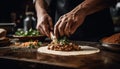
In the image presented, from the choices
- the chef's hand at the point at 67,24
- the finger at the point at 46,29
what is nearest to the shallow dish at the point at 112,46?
the chef's hand at the point at 67,24

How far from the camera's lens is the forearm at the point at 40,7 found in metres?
2.82

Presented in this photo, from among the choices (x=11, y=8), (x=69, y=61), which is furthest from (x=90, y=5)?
(x=11, y=8)

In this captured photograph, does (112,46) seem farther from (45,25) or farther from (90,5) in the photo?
(45,25)

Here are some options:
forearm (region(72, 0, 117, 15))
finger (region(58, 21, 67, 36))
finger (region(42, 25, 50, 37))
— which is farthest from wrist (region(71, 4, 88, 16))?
finger (region(42, 25, 50, 37))

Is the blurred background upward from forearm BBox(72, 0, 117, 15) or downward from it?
upward

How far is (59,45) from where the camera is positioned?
2.07 meters

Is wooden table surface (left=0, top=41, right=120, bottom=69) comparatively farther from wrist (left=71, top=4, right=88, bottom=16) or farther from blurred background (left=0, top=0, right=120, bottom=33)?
blurred background (left=0, top=0, right=120, bottom=33)

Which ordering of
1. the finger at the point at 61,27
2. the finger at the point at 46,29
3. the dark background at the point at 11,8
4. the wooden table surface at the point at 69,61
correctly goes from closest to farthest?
1. the wooden table surface at the point at 69,61
2. the finger at the point at 61,27
3. the finger at the point at 46,29
4. the dark background at the point at 11,8

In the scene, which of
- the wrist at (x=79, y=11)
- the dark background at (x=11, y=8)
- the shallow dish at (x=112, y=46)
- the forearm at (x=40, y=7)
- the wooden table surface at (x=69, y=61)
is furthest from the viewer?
the dark background at (x=11, y=8)

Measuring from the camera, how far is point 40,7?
9.85ft

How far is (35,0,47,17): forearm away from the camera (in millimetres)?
2824

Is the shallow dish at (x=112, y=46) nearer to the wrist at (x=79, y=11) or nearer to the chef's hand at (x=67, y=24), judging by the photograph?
the chef's hand at (x=67, y=24)

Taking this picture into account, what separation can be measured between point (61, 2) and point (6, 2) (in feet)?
9.50

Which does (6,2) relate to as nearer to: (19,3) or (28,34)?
(19,3)
